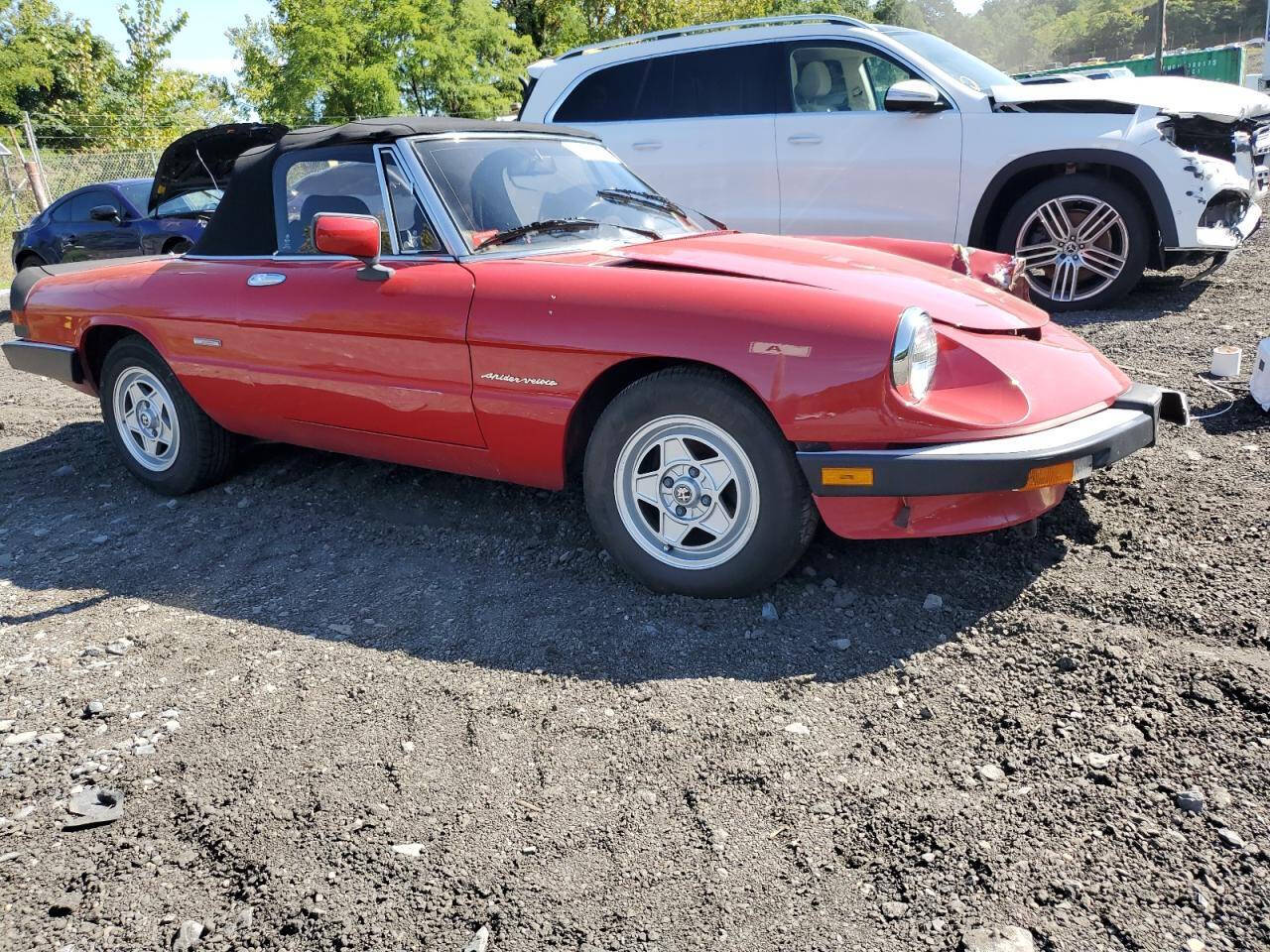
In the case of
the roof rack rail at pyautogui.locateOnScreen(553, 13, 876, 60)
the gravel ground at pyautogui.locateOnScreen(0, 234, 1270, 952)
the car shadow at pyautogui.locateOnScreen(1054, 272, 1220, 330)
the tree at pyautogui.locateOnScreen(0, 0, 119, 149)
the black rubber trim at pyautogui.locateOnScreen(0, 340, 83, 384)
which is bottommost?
the gravel ground at pyautogui.locateOnScreen(0, 234, 1270, 952)

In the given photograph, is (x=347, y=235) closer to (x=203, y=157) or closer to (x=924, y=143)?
(x=203, y=157)

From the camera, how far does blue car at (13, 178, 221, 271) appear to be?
10891 mm

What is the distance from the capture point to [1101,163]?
6.71 metres

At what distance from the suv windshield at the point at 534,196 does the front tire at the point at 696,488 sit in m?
1.00

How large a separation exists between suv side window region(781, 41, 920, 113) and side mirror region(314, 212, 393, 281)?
4.67 metres

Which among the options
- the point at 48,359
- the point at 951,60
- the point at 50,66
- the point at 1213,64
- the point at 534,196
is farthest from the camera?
the point at 1213,64

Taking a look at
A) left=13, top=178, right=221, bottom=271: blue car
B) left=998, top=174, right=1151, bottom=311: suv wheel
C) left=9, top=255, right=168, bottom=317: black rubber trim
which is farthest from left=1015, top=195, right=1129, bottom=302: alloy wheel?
left=13, top=178, right=221, bottom=271: blue car

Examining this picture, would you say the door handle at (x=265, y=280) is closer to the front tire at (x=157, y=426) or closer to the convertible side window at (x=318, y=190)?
the convertible side window at (x=318, y=190)

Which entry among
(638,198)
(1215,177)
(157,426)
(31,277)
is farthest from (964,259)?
(31,277)

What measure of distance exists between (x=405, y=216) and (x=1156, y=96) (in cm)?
540

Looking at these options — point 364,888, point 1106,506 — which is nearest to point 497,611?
point 364,888

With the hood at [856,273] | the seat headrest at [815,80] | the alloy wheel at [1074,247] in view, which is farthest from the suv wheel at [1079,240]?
the hood at [856,273]

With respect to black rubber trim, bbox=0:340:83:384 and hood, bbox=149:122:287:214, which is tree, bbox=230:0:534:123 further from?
black rubber trim, bbox=0:340:83:384

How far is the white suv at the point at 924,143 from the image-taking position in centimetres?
675
